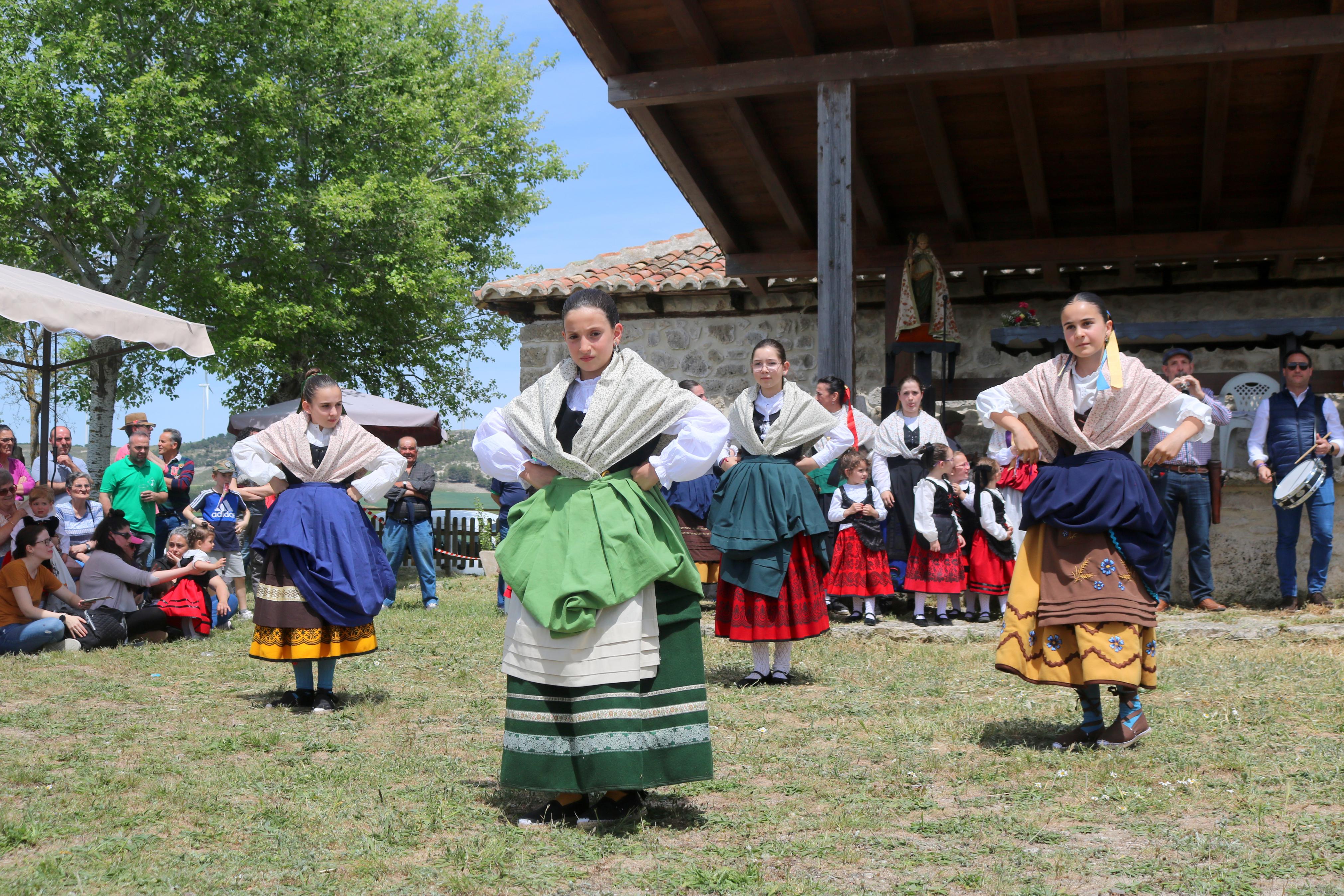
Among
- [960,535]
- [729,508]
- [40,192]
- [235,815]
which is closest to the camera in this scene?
[235,815]

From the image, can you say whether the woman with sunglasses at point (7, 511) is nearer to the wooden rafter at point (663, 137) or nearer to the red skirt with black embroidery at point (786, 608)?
the red skirt with black embroidery at point (786, 608)

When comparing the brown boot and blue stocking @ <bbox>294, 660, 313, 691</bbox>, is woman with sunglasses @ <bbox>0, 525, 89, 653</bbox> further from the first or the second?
the brown boot

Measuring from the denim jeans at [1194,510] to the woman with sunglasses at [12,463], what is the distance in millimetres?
8564

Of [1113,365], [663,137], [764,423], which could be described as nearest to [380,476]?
[764,423]

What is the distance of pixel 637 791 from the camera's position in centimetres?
381

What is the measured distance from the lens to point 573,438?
3760mm

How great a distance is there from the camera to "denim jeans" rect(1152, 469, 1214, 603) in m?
8.66

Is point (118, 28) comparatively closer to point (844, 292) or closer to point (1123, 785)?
point (844, 292)

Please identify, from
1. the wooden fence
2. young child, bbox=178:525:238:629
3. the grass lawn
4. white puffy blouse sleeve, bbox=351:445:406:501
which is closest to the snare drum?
the grass lawn

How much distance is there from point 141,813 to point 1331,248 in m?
11.1

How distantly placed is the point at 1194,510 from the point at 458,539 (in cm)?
1106

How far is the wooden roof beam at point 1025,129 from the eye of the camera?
8.48m

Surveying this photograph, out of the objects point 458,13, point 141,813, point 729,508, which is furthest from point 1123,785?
point 458,13

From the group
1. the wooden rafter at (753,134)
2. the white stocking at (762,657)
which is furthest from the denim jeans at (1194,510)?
the wooden rafter at (753,134)
